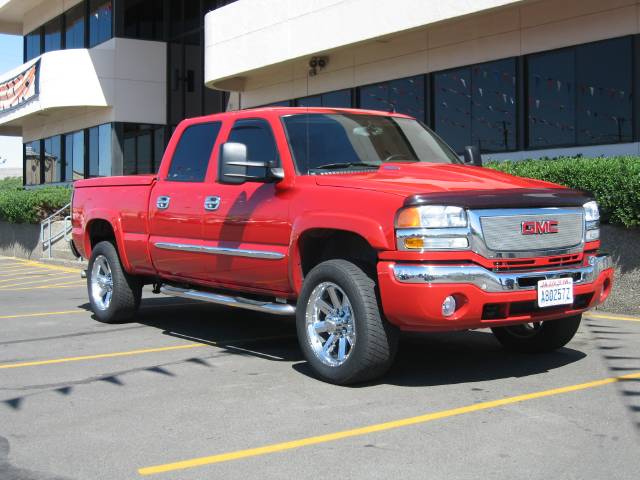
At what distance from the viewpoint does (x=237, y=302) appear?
696 cm

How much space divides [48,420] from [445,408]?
243 cm

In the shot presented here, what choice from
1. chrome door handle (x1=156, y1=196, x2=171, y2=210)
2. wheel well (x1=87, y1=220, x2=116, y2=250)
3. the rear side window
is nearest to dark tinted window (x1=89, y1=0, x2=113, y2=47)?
wheel well (x1=87, y1=220, x2=116, y2=250)

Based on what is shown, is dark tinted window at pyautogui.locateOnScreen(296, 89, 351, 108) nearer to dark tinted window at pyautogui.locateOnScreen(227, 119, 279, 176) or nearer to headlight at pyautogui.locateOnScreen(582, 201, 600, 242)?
dark tinted window at pyautogui.locateOnScreen(227, 119, 279, 176)

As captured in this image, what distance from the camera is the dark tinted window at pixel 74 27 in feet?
95.7

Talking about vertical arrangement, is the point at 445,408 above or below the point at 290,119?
below

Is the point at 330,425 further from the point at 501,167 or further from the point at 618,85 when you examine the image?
the point at 618,85

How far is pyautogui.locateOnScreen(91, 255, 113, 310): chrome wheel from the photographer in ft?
29.9

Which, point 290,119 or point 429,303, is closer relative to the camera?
point 429,303

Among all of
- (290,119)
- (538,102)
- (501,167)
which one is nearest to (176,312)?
(290,119)

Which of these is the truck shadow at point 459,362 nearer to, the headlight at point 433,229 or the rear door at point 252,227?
the rear door at point 252,227

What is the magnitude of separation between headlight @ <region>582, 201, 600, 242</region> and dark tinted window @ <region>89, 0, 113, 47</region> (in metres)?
22.8

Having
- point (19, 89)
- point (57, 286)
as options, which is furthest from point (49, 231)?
point (19, 89)

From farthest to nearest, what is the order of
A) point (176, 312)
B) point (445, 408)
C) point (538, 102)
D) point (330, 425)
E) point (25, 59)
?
point (25, 59), point (538, 102), point (176, 312), point (445, 408), point (330, 425)

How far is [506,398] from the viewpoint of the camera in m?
5.45
